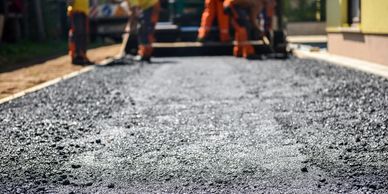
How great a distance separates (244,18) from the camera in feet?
40.8

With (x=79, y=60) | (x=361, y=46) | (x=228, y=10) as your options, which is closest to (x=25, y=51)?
(x=79, y=60)

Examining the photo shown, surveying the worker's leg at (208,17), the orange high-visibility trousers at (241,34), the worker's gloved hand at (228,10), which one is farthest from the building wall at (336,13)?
the worker's leg at (208,17)

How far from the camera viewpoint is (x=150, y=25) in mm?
12109

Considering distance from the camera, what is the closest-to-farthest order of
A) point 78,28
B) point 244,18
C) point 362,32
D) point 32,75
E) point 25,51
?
1. point 362,32
2. point 32,75
3. point 78,28
4. point 244,18
5. point 25,51

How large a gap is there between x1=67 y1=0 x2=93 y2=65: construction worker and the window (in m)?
5.39

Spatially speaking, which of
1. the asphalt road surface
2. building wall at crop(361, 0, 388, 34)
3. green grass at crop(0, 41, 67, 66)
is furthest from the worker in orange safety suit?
green grass at crop(0, 41, 67, 66)

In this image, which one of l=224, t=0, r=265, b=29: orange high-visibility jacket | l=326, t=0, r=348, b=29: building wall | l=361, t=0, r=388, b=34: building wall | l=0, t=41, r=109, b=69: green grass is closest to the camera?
l=361, t=0, r=388, b=34: building wall

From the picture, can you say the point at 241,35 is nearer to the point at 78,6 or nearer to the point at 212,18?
the point at 212,18

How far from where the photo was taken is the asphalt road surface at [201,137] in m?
3.45

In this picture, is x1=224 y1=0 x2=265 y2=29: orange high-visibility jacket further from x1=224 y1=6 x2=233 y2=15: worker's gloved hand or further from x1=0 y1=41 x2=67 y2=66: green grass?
x1=0 y1=41 x2=67 y2=66: green grass

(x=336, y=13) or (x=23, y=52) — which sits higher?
(x=336, y=13)

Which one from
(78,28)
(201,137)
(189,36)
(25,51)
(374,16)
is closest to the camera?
(201,137)

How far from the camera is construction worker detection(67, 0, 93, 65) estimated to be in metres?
11.5

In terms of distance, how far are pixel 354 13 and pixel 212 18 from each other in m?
3.52
